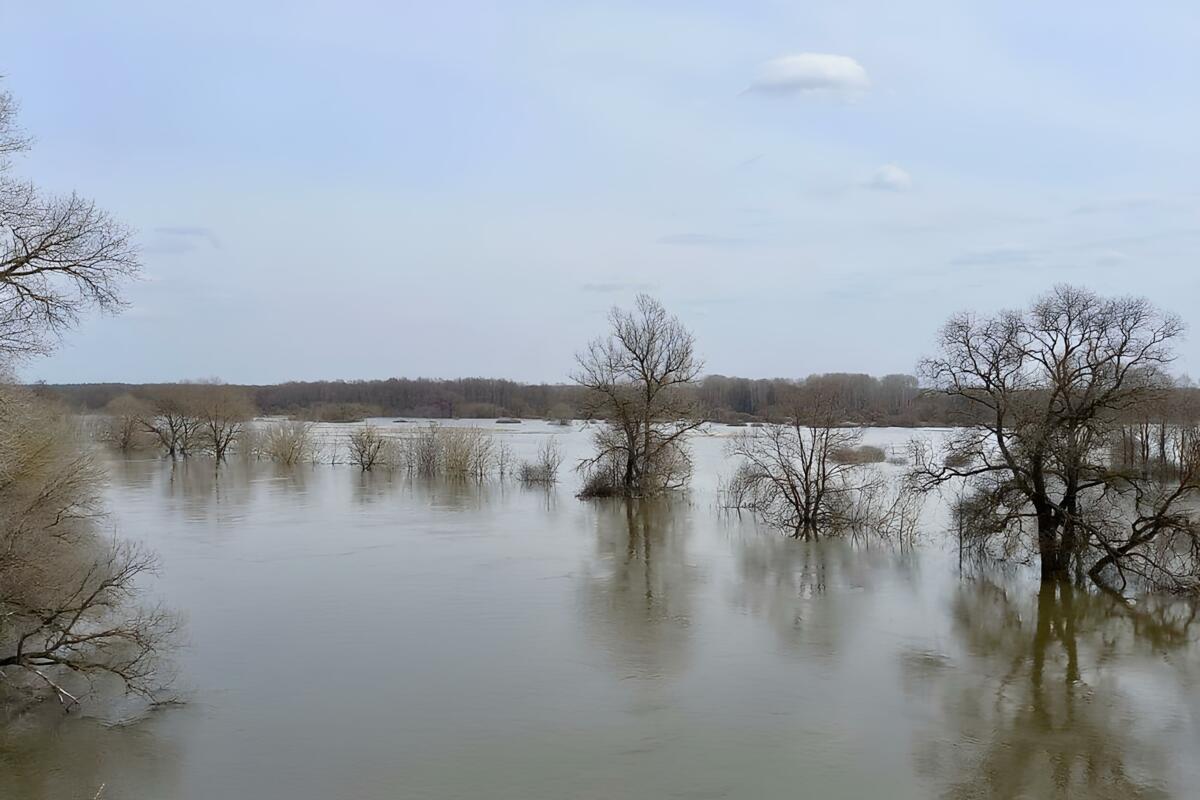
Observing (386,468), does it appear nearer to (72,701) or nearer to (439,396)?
(72,701)

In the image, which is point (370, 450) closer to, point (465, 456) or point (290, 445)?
Result: point (290, 445)

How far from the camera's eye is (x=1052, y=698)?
11617mm

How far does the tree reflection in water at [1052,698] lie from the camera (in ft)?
30.1

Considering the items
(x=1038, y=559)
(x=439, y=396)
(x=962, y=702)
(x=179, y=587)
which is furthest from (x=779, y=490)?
(x=439, y=396)

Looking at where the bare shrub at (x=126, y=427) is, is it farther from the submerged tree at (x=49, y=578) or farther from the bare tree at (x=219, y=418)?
the submerged tree at (x=49, y=578)

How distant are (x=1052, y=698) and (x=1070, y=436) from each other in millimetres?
7138

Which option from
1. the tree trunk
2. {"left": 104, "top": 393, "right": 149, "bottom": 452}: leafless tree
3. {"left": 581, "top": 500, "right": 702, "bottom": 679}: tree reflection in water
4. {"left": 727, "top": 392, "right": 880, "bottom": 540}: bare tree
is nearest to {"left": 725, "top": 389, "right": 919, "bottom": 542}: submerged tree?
{"left": 727, "top": 392, "right": 880, "bottom": 540}: bare tree

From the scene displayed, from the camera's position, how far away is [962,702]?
37.4 ft

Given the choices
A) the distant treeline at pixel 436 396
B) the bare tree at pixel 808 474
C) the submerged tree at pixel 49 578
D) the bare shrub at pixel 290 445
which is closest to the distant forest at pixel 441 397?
the distant treeline at pixel 436 396

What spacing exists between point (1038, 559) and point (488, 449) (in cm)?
2379

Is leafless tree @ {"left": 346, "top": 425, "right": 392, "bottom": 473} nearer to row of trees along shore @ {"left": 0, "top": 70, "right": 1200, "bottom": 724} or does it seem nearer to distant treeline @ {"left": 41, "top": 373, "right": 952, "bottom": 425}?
row of trees along shore @ {"left": 0, "top": 70, "right": 1200, "bottom": 724}

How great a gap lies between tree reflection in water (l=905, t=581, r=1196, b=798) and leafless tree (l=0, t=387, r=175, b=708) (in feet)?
31.1

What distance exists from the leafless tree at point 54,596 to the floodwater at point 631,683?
73 centimetres

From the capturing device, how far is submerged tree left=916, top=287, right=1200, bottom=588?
16.8 m
